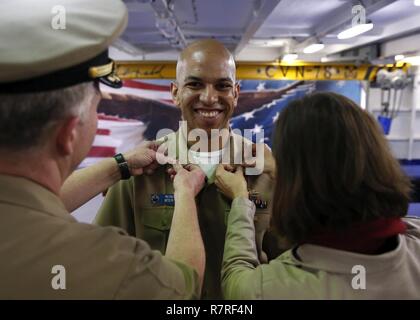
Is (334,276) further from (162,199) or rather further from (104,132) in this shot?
(104,132)

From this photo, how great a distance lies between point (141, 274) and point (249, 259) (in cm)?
44

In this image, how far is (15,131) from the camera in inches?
30.6

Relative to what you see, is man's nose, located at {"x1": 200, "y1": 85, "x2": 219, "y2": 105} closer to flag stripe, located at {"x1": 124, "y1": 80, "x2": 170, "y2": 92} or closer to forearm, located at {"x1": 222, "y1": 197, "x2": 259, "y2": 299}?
forearm, located at {"x1": 222, "y1": 197, "x2": 259, "y2": 299}

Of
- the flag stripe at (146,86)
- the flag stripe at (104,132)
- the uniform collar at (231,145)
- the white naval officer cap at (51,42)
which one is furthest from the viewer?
the flag stripe at (146,86)

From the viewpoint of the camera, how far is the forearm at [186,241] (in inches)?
37.7

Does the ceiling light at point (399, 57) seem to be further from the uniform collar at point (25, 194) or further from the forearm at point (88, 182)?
the uniform collar at point (25, 194)

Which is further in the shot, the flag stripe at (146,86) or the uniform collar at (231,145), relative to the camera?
the flag stripe at (146,86)

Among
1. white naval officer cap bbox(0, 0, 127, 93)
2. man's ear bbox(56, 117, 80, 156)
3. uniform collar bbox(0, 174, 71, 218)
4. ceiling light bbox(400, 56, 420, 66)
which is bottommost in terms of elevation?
uniform collar bbox(0, 174, 71, 218)

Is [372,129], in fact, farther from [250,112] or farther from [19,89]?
[250,112]

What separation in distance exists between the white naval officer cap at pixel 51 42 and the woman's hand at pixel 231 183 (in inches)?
28.9

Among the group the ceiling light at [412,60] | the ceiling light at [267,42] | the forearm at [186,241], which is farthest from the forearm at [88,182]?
the ceiling light at [412,60]

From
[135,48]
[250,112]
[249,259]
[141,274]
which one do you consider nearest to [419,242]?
[249,259]

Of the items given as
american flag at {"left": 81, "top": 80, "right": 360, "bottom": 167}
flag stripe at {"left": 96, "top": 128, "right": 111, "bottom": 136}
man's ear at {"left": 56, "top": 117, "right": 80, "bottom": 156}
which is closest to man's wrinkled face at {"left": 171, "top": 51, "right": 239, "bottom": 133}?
man's ear at {"left": 56, "top": 117, "right": 80, "bottom": 156}

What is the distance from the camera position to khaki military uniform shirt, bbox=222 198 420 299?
914 millimetres
